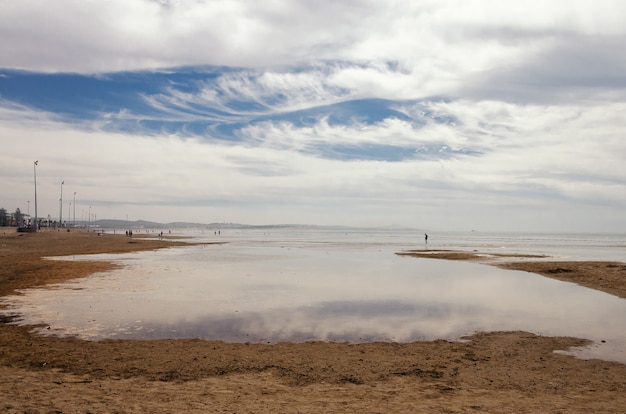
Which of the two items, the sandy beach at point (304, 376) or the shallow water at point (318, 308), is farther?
the shallow water at point (318, 308)

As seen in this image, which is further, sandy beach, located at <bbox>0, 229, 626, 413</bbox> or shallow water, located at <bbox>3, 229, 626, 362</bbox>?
shallow water, located at <bbox>3, 229, 626, 362</bbox>

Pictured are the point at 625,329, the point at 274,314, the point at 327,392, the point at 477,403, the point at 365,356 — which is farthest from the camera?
the point at 274,314

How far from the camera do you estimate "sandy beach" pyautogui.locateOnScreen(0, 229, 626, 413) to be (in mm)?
9148

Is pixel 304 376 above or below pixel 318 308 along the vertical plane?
above

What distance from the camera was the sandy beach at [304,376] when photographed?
9148 millimetres

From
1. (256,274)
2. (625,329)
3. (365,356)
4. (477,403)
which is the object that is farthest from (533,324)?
(256,274)

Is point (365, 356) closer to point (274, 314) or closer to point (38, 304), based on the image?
point (274, 314)

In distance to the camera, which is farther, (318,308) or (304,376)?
(318,308)

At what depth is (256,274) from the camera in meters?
34.4

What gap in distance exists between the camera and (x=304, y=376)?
1122 centimetres

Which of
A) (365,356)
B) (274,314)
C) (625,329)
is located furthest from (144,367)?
(625,329)

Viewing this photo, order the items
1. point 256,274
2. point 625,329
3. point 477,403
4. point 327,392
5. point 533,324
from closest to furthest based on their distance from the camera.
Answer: point 477,403, point 327,392, point 625,329, point 533,324, point 256,274

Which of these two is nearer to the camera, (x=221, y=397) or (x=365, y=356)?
(x=221, y=397)

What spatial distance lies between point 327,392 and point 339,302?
12.5m
